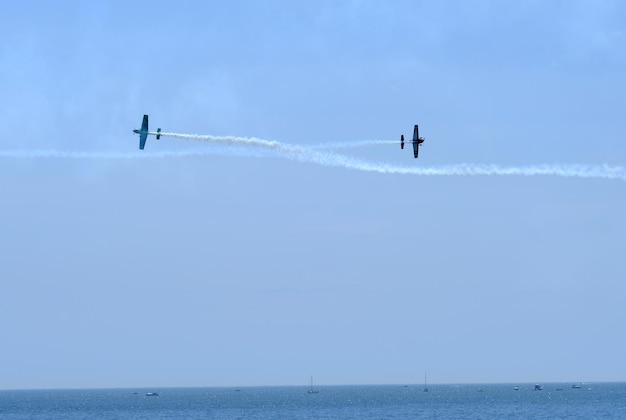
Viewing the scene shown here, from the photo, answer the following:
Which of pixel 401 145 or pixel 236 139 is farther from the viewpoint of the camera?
pixel 401 145

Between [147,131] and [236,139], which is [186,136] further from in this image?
[147,131]

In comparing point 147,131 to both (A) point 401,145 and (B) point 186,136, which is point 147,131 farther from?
(A) point 401,145

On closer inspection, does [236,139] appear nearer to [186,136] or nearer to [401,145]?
[186,136]

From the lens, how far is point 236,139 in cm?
10325

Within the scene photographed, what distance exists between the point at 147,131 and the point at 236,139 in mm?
21640

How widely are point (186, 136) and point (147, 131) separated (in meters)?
18.7

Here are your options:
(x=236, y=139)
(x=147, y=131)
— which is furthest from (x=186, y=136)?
(x=147, y=131)

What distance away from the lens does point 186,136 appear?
341 feet

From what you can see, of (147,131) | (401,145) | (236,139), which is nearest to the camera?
(236,139)

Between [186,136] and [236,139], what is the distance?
16.3 feet

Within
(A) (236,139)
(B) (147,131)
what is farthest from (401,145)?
(B) (147,131)

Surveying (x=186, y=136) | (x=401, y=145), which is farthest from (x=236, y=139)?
(x=401, y=145)

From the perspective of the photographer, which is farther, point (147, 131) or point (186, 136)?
point (147, 131)

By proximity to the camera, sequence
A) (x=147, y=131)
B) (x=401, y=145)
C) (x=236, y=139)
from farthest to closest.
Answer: (x=147, y=131), (x=401, y=145), (x=236, y=139)
